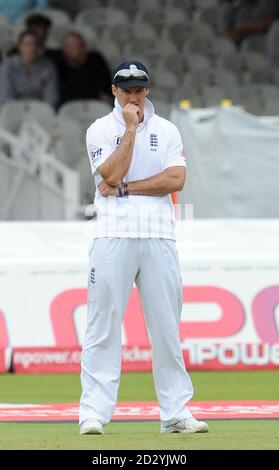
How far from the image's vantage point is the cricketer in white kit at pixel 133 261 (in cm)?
705

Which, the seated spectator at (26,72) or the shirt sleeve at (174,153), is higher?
the seated spectator at (26,72)

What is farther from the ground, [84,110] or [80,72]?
[80,72]

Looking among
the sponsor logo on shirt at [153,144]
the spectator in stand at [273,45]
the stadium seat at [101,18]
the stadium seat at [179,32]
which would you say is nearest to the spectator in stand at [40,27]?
the stadium seat at [101,18]

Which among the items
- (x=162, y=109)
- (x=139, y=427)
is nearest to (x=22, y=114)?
(x=162, y=109)

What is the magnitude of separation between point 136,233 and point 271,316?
187 inches

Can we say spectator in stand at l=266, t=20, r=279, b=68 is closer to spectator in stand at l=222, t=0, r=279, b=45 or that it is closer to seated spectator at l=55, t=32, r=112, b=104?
spectator in stand at l=222, t=0, r=279, b=45

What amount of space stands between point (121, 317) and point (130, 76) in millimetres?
1308

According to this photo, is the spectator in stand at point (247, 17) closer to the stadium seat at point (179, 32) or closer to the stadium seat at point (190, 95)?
the stadium seat at point (179, 32)

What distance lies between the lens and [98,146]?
717 centimetres

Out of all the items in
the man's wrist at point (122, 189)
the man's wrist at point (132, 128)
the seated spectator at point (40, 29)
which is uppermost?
the seated spectator at point (40, 29)

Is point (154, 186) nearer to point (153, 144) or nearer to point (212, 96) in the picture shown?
point (153, 144)

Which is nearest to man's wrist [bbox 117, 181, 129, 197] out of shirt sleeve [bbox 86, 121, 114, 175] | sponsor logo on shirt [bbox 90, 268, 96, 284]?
shirt sleeve [bbox 86, 121, 114, 175]
